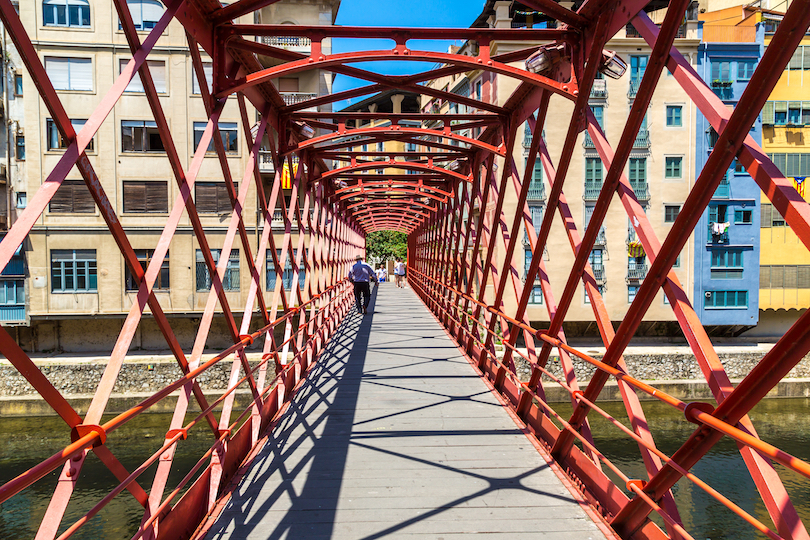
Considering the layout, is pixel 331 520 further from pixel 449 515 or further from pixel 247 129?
pixel 247 129

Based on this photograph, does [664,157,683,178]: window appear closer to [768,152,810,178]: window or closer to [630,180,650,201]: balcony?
[630,180,650,201]: balcony

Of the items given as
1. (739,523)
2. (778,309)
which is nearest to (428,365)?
(739,523)

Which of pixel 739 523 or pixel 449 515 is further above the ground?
pixel 449 515

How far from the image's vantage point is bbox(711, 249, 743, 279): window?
2489 centimetres

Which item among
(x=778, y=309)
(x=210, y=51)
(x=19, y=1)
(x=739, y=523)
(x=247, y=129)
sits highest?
(x=19, y=1)

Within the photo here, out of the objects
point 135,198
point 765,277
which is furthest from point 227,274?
point 765,277

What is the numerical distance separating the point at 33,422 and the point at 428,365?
16.3m

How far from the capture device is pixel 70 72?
2120cm

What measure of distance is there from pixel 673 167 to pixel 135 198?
22.4 m

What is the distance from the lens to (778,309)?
26.0 meters

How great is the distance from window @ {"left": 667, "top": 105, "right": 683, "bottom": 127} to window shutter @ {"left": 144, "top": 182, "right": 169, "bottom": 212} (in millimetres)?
21035

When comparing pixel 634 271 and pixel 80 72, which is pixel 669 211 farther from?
pixel 80 72

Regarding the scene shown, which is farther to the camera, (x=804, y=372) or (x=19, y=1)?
(x=804, y=372)

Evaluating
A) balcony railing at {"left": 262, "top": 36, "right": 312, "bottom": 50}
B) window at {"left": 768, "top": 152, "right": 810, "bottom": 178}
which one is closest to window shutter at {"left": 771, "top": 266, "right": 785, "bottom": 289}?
window at {"left": 768, "top": 152, "right": 810, "bottom": 178}
